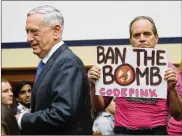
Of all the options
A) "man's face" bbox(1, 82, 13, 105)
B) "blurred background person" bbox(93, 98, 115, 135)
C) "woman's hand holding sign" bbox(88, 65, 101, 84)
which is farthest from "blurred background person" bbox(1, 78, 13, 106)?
"woman's hand holding sign" bbox(88, 65, 101, 84)

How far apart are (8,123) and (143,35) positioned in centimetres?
90

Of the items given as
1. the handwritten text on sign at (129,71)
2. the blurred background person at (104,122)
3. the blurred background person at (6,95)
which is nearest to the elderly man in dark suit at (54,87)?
the handwritten text on sign at (129,71)

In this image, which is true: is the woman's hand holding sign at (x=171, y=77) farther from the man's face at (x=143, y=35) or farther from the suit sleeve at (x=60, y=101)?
the suit sleeve at (x=60, y=101)

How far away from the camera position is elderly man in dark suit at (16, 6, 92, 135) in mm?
2455

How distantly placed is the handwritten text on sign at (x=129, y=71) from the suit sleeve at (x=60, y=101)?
0.72 ft

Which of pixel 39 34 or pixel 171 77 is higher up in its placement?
pixel 39 34

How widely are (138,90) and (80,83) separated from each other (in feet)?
1.13

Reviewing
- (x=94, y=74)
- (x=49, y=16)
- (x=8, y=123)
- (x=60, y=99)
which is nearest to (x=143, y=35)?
(x=94, y=74)

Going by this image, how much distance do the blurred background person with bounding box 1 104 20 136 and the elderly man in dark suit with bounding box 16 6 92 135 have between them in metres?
0.18

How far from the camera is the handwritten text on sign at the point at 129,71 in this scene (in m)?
2.71

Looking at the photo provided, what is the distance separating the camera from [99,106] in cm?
281

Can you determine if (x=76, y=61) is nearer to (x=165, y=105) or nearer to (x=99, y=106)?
(x=99, y=106)

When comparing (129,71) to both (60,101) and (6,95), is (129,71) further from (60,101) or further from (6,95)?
(6,95)

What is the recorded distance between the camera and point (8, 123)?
7.44ft
